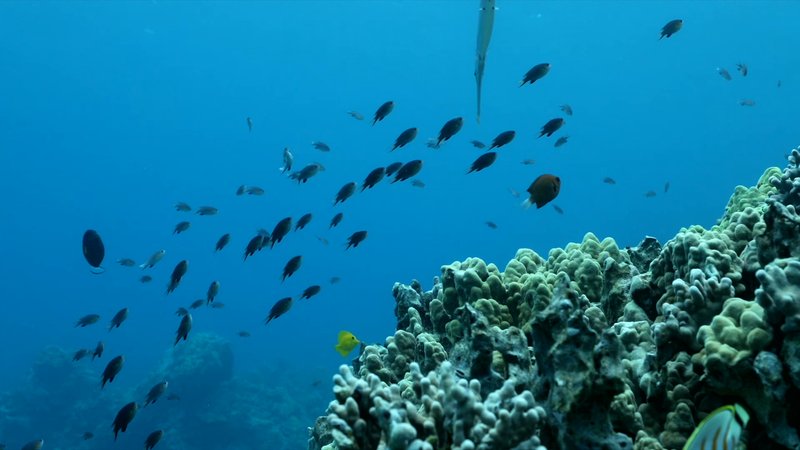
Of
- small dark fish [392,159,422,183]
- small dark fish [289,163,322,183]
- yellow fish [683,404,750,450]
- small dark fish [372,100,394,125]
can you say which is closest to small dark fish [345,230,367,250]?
small dark fish [392,159,422,183]

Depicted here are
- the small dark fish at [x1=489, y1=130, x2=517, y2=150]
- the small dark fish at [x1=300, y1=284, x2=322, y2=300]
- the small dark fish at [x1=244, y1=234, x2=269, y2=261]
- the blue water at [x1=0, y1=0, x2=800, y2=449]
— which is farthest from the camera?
the blue water at [x1=0, y1=0, x2=800, y2=449]

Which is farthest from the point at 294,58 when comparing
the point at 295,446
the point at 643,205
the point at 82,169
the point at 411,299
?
the point at 411,299

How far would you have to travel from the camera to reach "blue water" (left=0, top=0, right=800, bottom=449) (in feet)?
385

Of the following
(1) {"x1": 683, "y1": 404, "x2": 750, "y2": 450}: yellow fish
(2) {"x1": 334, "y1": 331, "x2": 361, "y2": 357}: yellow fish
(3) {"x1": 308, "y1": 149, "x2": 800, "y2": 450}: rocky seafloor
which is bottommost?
(1) {"x1": 683, "y1": 404, "x2": 750, "y2": 450}: yellow fish

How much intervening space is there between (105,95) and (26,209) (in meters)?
36.8

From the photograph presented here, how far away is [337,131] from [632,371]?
165 meters

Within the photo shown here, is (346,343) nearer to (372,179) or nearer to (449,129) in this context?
(372,179)

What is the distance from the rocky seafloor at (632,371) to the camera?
2.29 m

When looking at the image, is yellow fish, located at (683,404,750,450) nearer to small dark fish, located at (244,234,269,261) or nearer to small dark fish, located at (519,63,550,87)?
small dark fish, located at (519,63,550,87)

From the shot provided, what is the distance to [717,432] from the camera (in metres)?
1.69

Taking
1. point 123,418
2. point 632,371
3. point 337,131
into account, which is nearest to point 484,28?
point 632,371

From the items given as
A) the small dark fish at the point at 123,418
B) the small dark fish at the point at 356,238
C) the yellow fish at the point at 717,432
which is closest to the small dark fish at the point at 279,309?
the small dark fish at the point at 356,238

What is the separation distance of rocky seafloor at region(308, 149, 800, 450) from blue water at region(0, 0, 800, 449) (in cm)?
9620

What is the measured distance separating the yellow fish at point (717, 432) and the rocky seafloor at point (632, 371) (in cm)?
60
